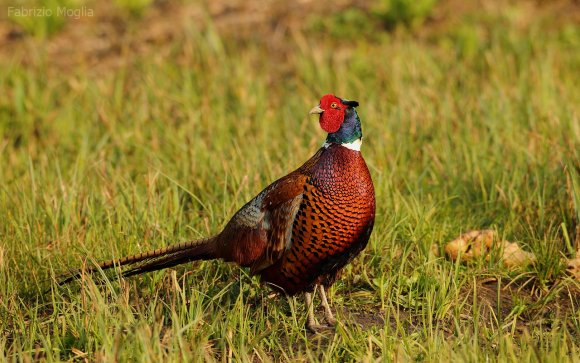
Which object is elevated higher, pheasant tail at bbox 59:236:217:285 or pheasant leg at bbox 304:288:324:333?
pheasant tail at bbox 59:236:217:285

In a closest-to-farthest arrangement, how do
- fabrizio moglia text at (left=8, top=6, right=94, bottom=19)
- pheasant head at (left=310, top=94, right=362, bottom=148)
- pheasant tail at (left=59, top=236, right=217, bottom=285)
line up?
pheasant head at (left=310, top=94, right=362, bottom=148) → pheasant tail at (left=59, top=236, right=217, bottom=285) → fabrizio moglia text at (left=8, top=6, right=94, bottom=19)

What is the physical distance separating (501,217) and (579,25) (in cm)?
338

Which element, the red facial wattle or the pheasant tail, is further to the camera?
the pheasant tail

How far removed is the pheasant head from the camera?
3.71 meters

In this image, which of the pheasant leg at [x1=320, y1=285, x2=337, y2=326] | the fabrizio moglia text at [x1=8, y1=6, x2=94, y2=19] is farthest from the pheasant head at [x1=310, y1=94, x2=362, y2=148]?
the fabrizio moglia text at [x1=8, y1=6, x2=94, y2=19]

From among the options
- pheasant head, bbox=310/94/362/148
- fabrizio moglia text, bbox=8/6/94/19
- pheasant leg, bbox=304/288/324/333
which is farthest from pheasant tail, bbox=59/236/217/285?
fabrizio moglia text, bbox=8/6/94/19

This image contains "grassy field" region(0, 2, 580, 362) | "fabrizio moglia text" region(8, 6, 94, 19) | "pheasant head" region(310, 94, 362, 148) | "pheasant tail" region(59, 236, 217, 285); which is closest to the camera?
"grassy field" region(0, 2, 580, 362)

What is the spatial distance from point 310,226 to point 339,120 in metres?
0.45

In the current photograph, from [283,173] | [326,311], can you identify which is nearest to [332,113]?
[326,311]

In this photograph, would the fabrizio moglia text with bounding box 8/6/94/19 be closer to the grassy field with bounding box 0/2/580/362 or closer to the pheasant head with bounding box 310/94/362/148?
the grassy field with bounding box 0/2/580/362

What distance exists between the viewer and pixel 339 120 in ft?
12.3

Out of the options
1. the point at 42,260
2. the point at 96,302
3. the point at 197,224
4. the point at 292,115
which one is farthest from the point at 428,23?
the point at 96,302

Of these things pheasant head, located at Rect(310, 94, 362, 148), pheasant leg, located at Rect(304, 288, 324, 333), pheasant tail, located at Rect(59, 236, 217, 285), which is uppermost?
pheasant head, located at Rect(310, 94, 362, 148)

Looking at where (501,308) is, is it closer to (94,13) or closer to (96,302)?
(96,302)
